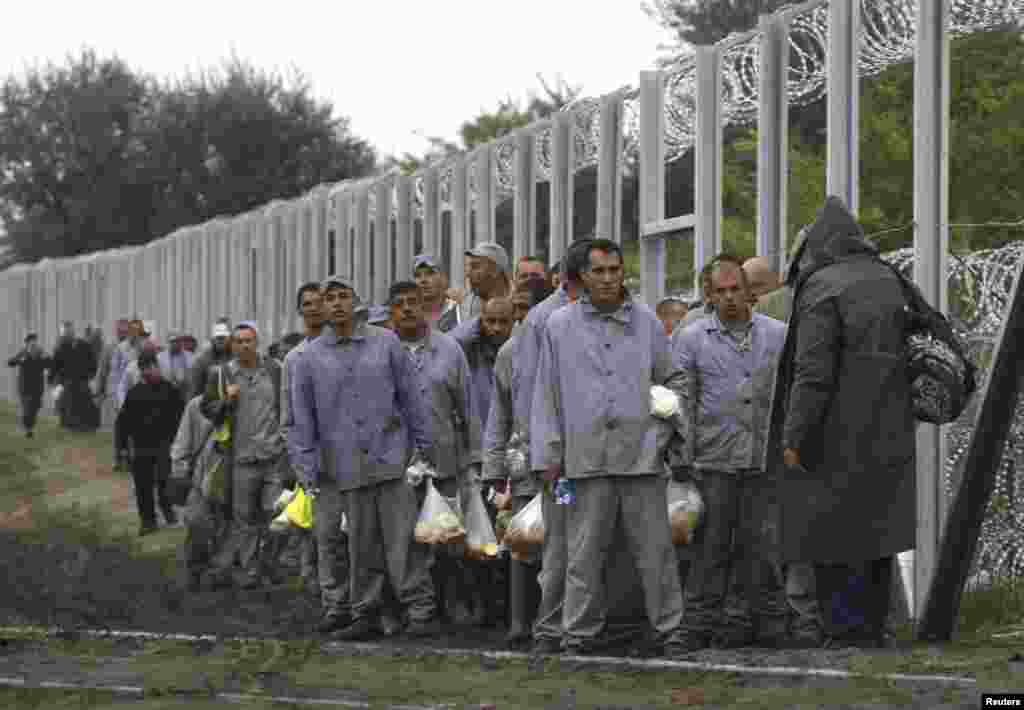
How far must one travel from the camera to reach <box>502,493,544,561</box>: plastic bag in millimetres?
10914

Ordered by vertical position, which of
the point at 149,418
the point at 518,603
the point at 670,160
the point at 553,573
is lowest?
the point at 518,603

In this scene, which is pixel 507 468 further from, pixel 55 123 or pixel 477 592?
pixel 55 123

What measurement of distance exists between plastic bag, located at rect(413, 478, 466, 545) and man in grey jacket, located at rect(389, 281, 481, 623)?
0.88 ft

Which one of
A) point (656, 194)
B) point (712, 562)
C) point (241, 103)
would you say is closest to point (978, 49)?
point (656, 194)

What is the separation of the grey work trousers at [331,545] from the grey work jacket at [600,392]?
86.9 inches

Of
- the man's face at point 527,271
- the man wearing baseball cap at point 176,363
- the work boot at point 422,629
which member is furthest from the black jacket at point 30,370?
the man's face at point 527,271

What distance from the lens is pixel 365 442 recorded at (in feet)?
40.3

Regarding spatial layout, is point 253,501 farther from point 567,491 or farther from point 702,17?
point 702,17

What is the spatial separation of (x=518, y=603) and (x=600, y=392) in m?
1.44

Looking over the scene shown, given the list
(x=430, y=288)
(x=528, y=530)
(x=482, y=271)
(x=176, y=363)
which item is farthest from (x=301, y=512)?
(x=176, y=363)

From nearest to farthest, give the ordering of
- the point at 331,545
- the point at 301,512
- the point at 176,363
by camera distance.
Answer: the point at 331,545 < the point at 301,512 < the point at 176,363

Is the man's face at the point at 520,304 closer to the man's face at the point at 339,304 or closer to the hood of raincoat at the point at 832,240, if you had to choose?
the man's face at the point at 339,304

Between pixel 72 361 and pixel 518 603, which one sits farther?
pixel 72 361

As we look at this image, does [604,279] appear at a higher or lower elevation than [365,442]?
higher
